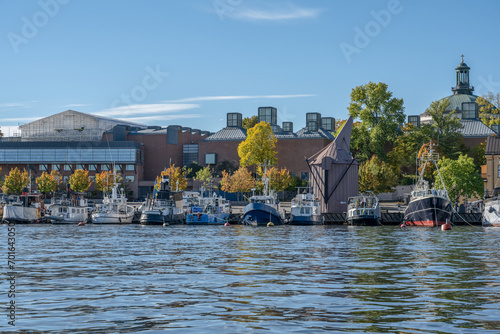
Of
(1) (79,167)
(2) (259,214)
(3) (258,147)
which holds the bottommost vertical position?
(2) (259,214)

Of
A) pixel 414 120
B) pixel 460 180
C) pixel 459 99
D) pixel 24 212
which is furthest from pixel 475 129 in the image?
pixel 24 212

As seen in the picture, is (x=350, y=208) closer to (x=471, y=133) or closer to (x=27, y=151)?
(x=471, y=133)

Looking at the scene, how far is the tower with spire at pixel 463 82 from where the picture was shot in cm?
19675

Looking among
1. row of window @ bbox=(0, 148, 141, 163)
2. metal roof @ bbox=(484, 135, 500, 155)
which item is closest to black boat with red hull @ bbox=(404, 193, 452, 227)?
metal roof @ bbox=(484, 135, 500, 155)

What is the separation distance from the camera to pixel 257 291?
26328 millimetres

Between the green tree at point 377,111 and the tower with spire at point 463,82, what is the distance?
71.8 m

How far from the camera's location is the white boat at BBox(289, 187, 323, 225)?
320 ft

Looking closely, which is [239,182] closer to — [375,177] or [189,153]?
[375,177]

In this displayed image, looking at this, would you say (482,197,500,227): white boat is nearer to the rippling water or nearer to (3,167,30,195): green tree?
the rippling water

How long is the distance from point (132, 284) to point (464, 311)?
41.1 ft

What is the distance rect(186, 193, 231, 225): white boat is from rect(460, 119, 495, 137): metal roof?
68016 millimetres

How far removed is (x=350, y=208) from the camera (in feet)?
319

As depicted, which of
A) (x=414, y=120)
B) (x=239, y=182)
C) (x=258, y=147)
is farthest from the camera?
(x=414, y=120)

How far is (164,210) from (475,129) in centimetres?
7997
